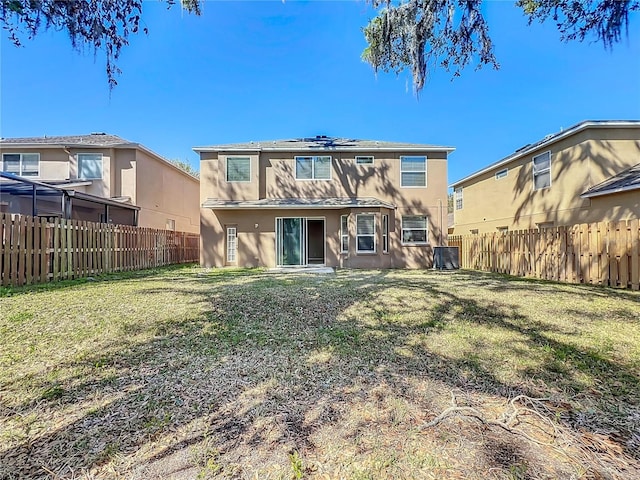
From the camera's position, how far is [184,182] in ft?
70.5

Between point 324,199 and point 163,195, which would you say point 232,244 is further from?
point 163,195

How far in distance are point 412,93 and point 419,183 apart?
6783mm

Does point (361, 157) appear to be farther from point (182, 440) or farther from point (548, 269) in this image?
point (182, 440)

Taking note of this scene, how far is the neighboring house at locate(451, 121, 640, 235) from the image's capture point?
10625 mm

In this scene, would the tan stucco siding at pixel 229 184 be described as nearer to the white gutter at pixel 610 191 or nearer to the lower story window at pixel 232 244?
the lower story window at pixel 232 244

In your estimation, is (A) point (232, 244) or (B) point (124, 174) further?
(B) point (124, 174)

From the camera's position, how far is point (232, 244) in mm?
14320

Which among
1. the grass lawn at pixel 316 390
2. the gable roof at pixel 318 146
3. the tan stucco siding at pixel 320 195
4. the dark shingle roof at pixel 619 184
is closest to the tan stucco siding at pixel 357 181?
the tan stucco siding at pixel 320 195

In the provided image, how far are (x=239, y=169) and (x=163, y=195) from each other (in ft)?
24.0

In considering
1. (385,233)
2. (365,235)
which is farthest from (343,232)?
(385,233)

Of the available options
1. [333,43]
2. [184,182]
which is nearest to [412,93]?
[333,43]

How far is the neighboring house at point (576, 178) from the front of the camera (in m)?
10.6

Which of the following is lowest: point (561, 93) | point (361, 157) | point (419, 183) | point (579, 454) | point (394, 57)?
point (579, 454)

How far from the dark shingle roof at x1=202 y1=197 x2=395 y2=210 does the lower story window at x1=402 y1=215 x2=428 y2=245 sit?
1207 millimetres
